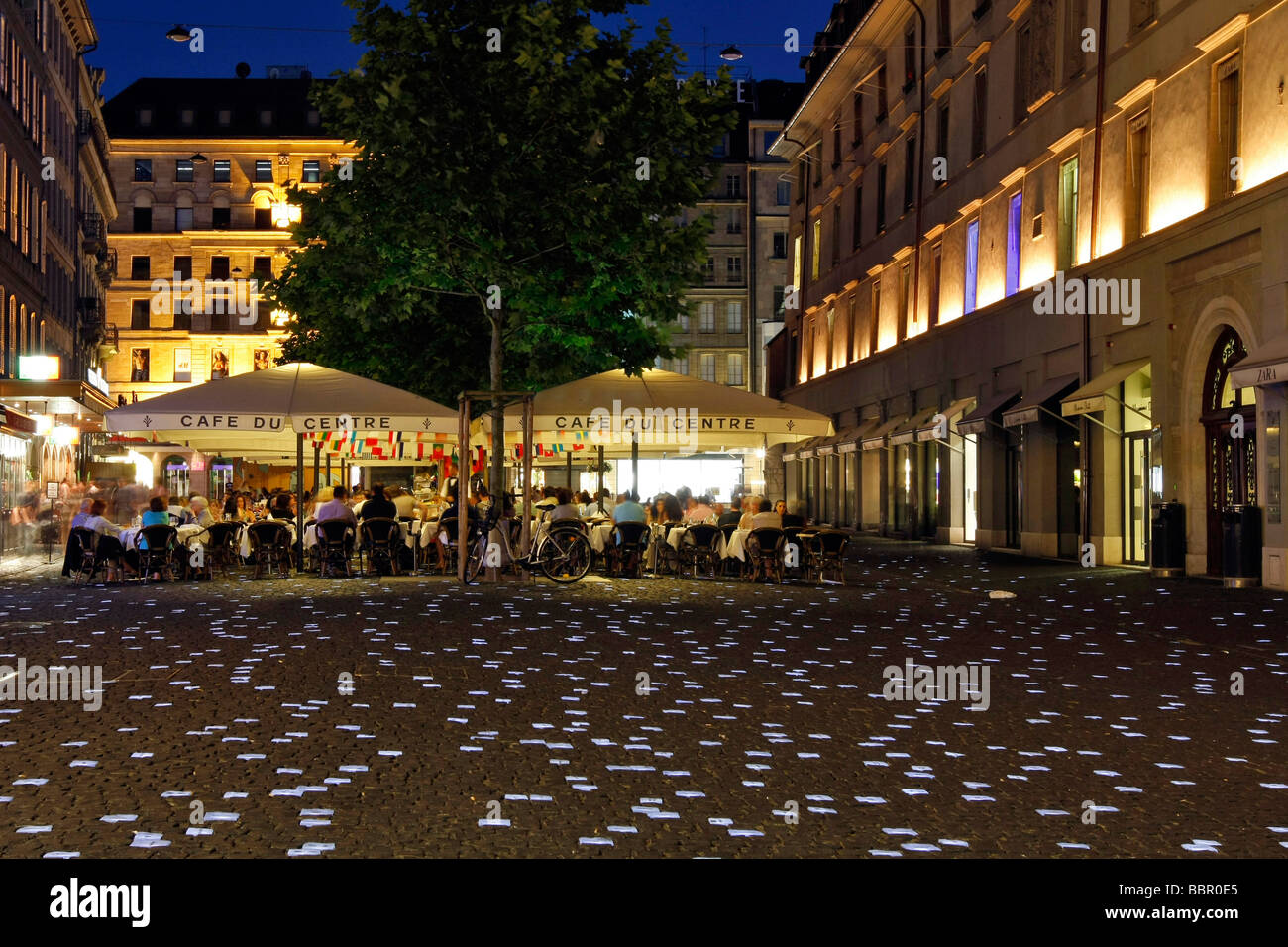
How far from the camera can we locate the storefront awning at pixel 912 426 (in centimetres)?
3872

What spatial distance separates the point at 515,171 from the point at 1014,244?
39.4 ft

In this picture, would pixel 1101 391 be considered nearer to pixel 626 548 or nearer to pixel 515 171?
pixel 626 548

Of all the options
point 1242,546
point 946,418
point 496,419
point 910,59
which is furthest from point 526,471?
point 910,59

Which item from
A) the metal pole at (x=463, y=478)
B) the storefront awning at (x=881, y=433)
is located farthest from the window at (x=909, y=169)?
the metal pole at (x=463, y=478)

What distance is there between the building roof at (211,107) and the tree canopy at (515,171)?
75.3 m

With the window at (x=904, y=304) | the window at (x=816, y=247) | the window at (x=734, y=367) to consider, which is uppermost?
the window at (x=816, y=247)

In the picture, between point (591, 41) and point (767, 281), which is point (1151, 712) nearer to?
point (591, 41)

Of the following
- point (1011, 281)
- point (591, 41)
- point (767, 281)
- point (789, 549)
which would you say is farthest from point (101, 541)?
point (767, 281)

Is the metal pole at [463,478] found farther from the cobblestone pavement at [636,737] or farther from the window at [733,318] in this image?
the window at [733,318]

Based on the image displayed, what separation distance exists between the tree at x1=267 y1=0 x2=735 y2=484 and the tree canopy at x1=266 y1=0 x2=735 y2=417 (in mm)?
34

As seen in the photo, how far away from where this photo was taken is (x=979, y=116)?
120ft

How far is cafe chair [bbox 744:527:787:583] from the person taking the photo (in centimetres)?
2328

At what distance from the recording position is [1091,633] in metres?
15.9

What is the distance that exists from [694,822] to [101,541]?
17.4m
